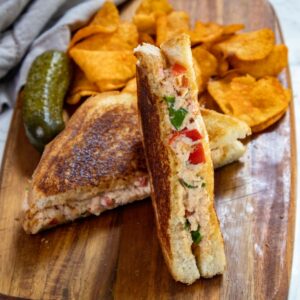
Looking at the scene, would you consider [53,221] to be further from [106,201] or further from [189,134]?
[189,134]

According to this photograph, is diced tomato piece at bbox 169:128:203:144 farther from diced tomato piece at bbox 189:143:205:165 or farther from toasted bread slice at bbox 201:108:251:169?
toasted bread slice at bbox 201:108:251:169

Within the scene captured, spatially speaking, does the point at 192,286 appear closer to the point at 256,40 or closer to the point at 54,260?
the point at 54,260

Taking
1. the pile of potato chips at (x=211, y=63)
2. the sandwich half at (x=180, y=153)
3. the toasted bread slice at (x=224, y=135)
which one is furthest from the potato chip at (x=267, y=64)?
the sandwich half at (x=180, y=153)

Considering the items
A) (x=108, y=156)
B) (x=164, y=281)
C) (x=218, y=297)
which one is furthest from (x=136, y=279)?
(x=108, y=156)

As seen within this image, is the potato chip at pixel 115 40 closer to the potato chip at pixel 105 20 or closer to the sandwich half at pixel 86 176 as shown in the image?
the potato chip at pixel 105 20

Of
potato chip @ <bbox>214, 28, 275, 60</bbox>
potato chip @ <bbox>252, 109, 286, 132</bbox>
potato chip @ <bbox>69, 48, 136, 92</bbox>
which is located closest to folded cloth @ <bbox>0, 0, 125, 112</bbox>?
potato chip @ <bbox>69, 48, 136, 92</bbox>
